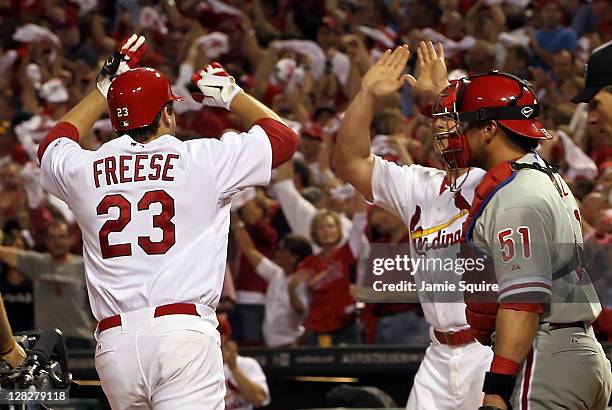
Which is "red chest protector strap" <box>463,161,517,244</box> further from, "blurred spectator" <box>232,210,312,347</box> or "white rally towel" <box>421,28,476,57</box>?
"white rally towel" <box>421,28,476,57</box>

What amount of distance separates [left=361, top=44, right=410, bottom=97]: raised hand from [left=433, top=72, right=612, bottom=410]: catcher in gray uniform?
108cm

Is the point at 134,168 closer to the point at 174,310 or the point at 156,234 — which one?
the point at 156,234

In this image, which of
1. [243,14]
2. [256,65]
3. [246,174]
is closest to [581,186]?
[246,174]

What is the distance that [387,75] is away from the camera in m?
5.68

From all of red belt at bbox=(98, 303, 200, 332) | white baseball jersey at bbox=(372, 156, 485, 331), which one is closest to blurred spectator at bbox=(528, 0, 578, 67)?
white baseball jersey at bbox=(372, 156, 485, 331)

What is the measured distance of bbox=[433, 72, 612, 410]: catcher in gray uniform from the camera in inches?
163

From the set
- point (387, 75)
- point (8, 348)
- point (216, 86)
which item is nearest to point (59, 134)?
point (216, 86)

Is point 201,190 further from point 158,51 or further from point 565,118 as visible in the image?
point 158,51

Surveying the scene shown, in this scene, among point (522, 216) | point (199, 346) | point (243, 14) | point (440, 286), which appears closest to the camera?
point (522, 216)

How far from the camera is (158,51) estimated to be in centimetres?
1426

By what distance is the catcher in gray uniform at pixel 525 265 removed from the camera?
4.14 m

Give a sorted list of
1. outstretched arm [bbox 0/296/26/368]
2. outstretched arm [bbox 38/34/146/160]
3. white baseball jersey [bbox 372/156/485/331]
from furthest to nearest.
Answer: white baseball jersey [bbox 372/156/485/331], outstretched arm [bbox 38/34/146/160], outstretched arm [bbox 0/296/26/368]

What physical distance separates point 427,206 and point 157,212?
147 cm

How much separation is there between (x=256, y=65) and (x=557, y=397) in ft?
31.3
